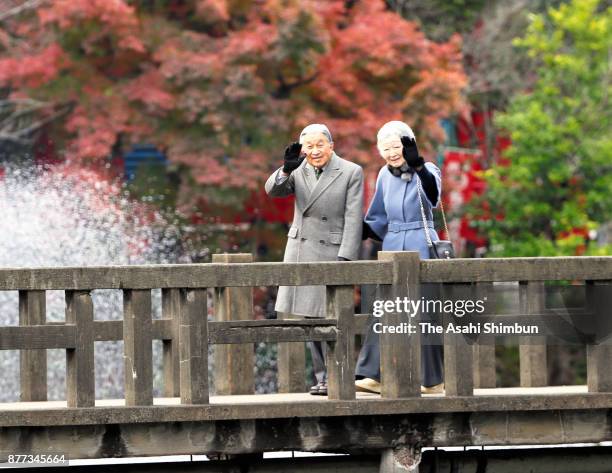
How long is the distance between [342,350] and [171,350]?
156 centimetres

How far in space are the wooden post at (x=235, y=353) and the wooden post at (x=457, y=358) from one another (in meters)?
1.67

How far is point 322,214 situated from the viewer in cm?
1048

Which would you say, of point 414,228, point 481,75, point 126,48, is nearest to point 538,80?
point 481,75

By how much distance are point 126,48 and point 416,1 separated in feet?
20.2

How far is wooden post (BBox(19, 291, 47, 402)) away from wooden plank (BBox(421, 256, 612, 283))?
93.1 inches

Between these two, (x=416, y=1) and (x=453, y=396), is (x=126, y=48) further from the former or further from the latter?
(x=453, y=396)

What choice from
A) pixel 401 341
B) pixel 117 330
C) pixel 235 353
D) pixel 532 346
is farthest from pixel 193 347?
pixel 532 346

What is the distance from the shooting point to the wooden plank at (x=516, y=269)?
376 inches

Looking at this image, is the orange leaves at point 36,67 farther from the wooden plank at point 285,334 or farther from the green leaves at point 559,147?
the wooden plank at point 285,334

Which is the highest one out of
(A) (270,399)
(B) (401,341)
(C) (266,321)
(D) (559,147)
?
(D) (559,147)

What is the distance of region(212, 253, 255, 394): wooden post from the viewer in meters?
Result: 10.9

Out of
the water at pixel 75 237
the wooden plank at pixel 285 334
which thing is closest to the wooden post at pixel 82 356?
the wooden plank at pixel 285 334

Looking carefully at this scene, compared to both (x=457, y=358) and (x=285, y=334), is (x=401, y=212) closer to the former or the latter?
(x=457, y=358)

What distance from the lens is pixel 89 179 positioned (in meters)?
21.2
